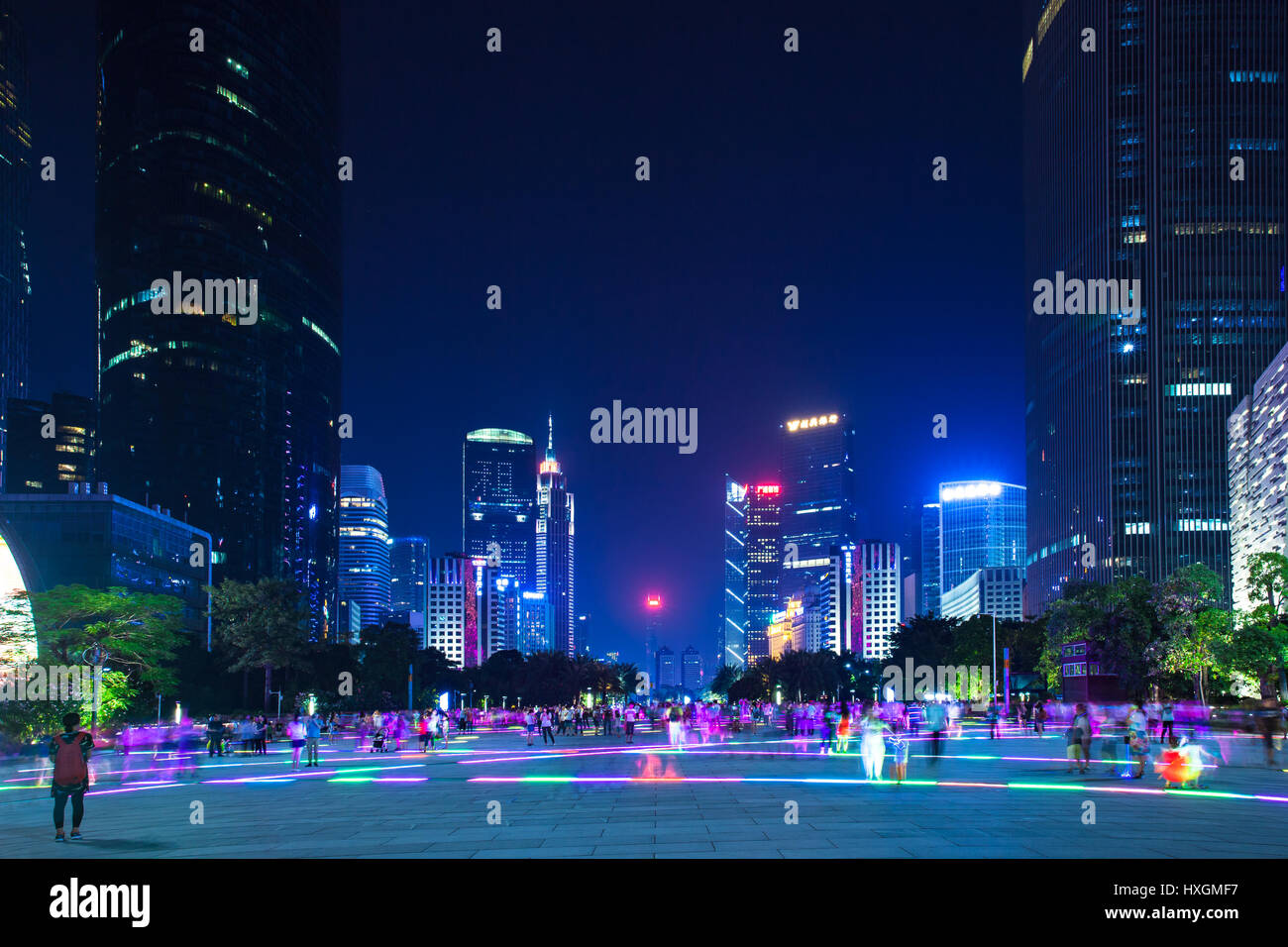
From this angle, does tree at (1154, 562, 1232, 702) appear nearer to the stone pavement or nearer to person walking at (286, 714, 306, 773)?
the stone pavement

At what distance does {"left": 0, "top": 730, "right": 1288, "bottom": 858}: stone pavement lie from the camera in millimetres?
15312

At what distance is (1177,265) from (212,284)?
138 meters

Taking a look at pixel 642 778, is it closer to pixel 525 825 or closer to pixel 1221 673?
pixel 525 825

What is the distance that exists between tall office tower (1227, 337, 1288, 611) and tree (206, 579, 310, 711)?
89.8 metres

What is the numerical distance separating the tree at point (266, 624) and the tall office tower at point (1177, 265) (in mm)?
107390

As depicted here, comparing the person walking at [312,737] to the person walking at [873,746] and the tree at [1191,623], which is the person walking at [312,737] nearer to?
the person walking at [873,746]

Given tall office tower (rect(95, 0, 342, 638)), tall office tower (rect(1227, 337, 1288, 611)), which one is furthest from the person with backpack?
tall office tower (rect(95, 0, 342, 638))

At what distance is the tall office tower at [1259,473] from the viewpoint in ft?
380

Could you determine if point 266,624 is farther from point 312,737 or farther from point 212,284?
point 212,284

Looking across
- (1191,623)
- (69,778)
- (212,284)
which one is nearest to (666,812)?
(69,778)

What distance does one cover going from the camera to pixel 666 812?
2017cm

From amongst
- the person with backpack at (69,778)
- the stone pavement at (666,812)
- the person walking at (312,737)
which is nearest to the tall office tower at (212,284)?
the person walking at (312,737)

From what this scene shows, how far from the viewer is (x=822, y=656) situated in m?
154
